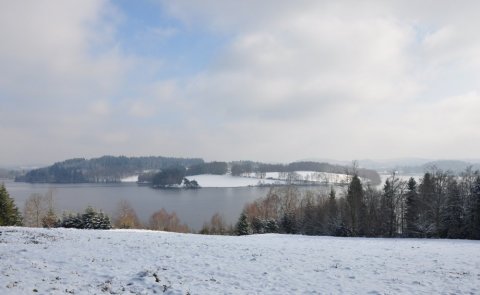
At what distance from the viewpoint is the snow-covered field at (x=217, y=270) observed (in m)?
11.9

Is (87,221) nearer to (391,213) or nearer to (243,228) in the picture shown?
(243,228)

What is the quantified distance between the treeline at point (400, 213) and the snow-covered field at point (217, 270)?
24.9 meters

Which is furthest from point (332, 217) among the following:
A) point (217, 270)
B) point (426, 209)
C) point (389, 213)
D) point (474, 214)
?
point (217, 270)

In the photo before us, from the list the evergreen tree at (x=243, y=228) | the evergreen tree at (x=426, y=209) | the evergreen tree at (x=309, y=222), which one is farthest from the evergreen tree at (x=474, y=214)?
the evergreen tree at (x=243, y=228)

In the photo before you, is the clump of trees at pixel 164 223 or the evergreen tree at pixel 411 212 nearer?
the evergreen tree at pixel 411 212

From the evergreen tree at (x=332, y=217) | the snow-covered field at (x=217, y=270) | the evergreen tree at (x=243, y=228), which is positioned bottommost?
the evergreen tree at (x=243, y=228)

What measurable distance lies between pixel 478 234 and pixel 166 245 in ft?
124

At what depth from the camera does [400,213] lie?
162 ft

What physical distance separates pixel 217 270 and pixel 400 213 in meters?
42.6

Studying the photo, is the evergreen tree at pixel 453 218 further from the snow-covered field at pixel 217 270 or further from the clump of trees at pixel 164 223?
the clump of trees at pixel 164 223

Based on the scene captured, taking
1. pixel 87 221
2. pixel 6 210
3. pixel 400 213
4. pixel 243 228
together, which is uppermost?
pixel 6 210

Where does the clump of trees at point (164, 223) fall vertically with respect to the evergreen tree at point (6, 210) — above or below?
below

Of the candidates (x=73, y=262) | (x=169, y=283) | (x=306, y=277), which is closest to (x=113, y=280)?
(x=169, y=283)

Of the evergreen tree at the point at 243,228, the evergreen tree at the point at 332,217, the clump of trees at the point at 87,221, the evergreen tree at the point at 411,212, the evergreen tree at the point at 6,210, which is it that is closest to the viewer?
the evergreen tree at the point at 6,210
